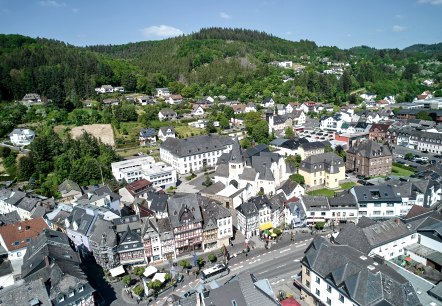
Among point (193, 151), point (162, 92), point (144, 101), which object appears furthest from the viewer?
point (162, 92)

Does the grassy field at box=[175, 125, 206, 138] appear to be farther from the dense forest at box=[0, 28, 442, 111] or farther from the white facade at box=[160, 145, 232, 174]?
the dense forest at box=[0, 28, 442, 111]

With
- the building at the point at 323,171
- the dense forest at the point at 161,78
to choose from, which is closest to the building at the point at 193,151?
the building at the point at 323,171

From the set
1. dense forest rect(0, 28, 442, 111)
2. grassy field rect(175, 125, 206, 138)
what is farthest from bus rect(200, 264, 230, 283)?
dense forest rect(0, 28, 442, 111)

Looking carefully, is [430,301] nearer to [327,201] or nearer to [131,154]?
[327,201]

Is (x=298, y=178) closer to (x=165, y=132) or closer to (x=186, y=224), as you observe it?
(x=186, y=224)

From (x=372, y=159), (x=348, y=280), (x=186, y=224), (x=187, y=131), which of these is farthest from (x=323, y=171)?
(x=187, y=131)

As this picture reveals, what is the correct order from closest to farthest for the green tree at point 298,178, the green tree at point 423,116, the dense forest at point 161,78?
the green tree at point 298,178, the green tree at point 423,116, the dense forest at point 161,78

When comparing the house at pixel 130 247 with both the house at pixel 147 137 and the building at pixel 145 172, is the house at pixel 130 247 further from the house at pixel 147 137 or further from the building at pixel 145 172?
the house at pixel 147 137
